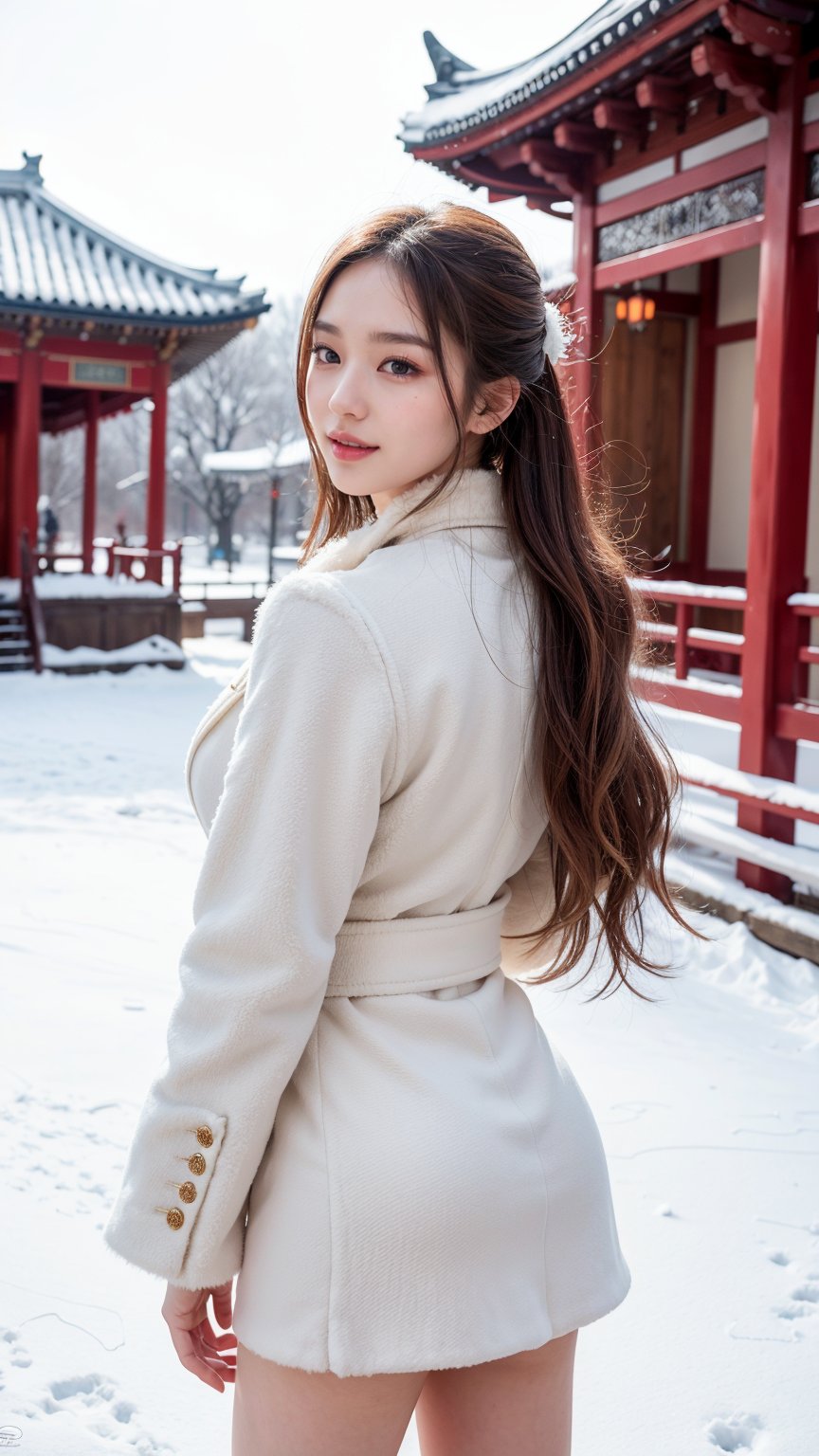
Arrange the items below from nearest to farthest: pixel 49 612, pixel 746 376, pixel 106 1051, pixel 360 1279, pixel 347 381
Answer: pixel 360 1279 → pixel 347 381 → pixel 106 1051 → pixel 746 376 → pixel 49 612

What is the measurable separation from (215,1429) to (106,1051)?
74.8 inches

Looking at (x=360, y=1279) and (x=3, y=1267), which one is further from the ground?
(x=360, y=1279)

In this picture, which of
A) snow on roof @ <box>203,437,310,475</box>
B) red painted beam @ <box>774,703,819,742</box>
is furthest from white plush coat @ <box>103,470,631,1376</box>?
snow on roof @ <box>203,437,310,475</box>

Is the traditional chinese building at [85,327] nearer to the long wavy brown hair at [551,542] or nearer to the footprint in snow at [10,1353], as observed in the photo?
the footprint in snow at [10,1353]

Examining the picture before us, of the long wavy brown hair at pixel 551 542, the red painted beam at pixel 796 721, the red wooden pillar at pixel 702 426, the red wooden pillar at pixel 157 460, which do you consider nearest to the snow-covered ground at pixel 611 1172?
the long wavy brown hair at pixel 551 542

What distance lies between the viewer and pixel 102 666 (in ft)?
47.7

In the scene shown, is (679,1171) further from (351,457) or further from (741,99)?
(741,99)

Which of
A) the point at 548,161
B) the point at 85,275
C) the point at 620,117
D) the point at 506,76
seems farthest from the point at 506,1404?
the point at 85,275

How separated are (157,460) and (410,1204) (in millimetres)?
15128

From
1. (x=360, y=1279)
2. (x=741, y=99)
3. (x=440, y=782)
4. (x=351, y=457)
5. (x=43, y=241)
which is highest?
(x=43, y=241)

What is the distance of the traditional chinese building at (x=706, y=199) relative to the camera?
5750 mm

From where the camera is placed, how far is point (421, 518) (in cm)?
132

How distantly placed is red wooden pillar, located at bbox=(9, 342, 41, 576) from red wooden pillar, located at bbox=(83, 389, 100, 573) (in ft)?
6.28

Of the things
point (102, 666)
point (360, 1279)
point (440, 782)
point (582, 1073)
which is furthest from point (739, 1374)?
point (102, 666)
